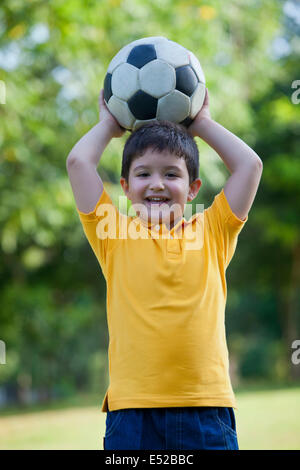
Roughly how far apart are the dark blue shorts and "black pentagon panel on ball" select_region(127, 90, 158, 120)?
141 cm

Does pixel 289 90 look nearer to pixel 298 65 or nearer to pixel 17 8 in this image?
pixel 298 65

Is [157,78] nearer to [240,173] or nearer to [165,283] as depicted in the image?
[240,173]

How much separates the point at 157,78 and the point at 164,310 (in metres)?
1.24

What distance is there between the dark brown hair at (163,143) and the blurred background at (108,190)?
5318mm

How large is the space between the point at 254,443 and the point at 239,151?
19.1 feet

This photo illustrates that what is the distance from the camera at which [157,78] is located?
2988mm

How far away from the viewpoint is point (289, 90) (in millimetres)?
18047

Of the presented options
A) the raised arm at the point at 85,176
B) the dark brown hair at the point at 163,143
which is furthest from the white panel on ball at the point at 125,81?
the raised arm at the point at 85,176

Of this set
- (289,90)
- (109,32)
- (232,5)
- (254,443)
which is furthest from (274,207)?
(254,443)

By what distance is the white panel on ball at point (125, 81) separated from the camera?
2.96m

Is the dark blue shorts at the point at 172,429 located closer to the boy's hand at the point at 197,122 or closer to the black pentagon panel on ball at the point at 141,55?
the boy's hand at the point at 197,122

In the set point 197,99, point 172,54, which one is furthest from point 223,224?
point 172,54

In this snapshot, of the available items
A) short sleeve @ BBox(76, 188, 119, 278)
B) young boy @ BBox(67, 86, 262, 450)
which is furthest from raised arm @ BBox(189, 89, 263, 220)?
short sleeve @ BBox(76, 188, 119, 278)

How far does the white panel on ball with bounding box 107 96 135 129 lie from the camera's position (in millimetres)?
2922
